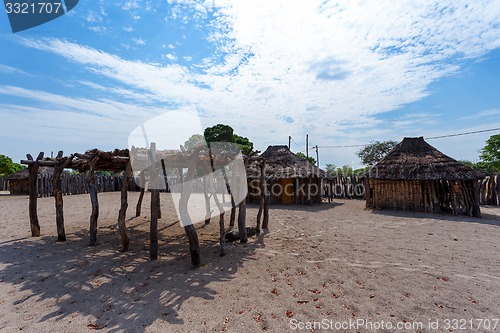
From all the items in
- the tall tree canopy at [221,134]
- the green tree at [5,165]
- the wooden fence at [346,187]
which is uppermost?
the tall tree canopy at [221,134]

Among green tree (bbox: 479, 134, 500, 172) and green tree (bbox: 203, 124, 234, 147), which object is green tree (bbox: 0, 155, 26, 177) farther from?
green tree (bbox: 479, 134, 500, 172)

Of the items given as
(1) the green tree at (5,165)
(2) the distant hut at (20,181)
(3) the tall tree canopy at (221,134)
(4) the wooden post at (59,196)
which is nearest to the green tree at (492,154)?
(3) the tall tree canopy at (221,134)

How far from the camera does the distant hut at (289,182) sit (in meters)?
17.4

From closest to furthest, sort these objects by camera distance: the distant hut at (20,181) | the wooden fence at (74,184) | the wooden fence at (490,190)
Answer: the wooden fence at (490,190), the wooden fence at (74,184), the distant hut at (20,181)

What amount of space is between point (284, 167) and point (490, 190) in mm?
12955

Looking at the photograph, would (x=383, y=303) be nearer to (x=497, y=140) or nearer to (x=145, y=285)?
(x=145, y=285)

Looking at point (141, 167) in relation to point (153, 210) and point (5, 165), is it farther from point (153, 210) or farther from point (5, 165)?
point (5, 165)

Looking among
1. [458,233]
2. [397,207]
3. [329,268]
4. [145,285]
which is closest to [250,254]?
[329,268]

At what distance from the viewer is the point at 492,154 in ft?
94.4

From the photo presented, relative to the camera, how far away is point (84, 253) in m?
6.43

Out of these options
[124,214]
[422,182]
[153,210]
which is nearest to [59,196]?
[124,214]

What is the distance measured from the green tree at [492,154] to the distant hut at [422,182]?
19.7 metres

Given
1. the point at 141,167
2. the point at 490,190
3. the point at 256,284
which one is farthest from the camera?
the point at 490,190

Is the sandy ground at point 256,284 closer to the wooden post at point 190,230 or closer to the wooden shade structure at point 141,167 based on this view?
the wooden post at point 190,230
